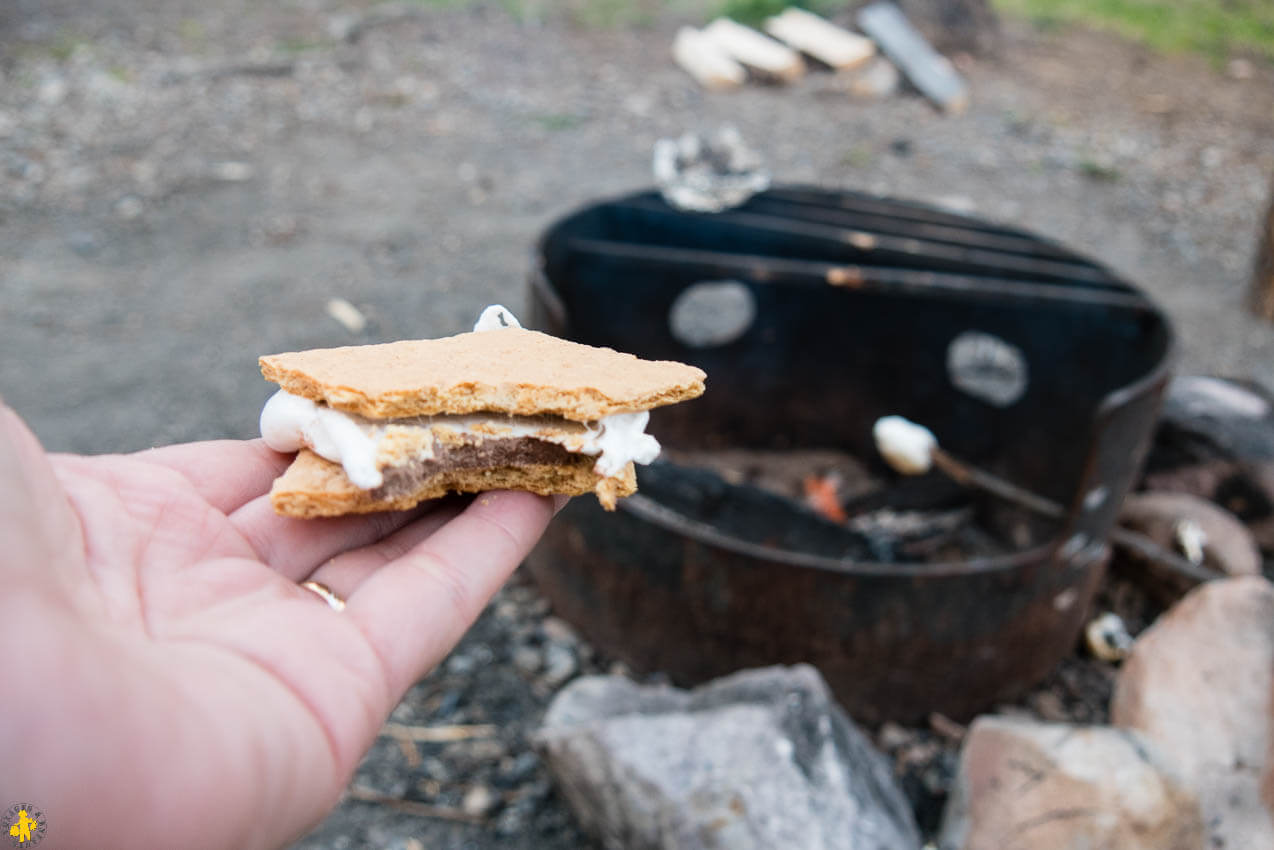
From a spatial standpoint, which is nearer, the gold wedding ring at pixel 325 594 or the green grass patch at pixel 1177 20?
the gold wedding ring at pixel 325 594

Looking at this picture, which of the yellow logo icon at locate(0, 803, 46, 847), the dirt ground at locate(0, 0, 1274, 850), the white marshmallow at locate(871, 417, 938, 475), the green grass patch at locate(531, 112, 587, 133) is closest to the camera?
the yellow logo icon at locate(0, 803, 46, 847)

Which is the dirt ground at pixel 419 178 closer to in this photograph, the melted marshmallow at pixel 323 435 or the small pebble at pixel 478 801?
the small pebble at pixel 478 801

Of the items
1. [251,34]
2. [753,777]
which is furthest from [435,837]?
[251,34]

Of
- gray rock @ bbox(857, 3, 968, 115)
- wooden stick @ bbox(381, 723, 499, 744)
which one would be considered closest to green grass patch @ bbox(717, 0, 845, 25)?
gray rock @ bbox(857, 3, 968, 115)

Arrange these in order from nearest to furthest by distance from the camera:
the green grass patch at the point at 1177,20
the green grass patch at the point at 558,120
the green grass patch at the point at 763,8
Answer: the green grass patch at the point at 558,120 → the green grass patch at the point at 763,8 → the green grass patch at the point at 1177,20

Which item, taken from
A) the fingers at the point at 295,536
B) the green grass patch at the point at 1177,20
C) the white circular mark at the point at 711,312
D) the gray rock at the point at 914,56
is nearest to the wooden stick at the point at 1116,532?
the white circular mark at the point at 711,312

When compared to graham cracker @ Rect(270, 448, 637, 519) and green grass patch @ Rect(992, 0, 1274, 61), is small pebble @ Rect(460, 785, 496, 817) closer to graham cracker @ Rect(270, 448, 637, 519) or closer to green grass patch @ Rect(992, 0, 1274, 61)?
graham cracker @ Rect(270, 448, 637, 519)
